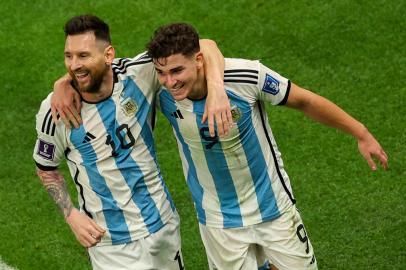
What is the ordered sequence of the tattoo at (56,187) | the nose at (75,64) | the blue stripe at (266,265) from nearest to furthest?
the nose at (75,64) → the tattoo at (56,187) → the blue stripe at (266,265)

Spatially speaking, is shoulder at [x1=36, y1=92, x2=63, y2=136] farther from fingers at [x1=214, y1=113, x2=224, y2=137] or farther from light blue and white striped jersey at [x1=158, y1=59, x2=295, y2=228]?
fingers at [x1=214, y1=113, x2=224, y2=137]

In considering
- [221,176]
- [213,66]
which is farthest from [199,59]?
[221,176]

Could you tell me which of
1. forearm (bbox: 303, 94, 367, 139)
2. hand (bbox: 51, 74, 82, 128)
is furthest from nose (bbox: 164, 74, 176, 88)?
forearm (bbox: 303, 94, 367, 139)

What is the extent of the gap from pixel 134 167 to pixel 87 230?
0.47 meters

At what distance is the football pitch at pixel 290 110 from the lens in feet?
25.3

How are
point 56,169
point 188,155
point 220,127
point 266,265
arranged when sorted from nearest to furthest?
point 220,127, point 188,155, point 56,169, point 266,265

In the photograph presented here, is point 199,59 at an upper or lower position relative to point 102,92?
upper

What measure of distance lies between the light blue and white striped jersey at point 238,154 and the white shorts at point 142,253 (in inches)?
9.6

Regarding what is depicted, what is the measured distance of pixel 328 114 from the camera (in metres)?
5.82

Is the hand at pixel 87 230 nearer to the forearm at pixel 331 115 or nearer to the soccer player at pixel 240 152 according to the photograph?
the soccer player at pixel 240 152

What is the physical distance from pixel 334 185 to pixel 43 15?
4054 millimetres

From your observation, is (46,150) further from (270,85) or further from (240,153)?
(270,85)

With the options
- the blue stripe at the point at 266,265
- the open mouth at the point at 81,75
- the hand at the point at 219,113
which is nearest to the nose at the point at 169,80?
the hand at the point at 219,113

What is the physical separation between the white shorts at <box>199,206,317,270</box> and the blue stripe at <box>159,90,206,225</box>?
0.15m
